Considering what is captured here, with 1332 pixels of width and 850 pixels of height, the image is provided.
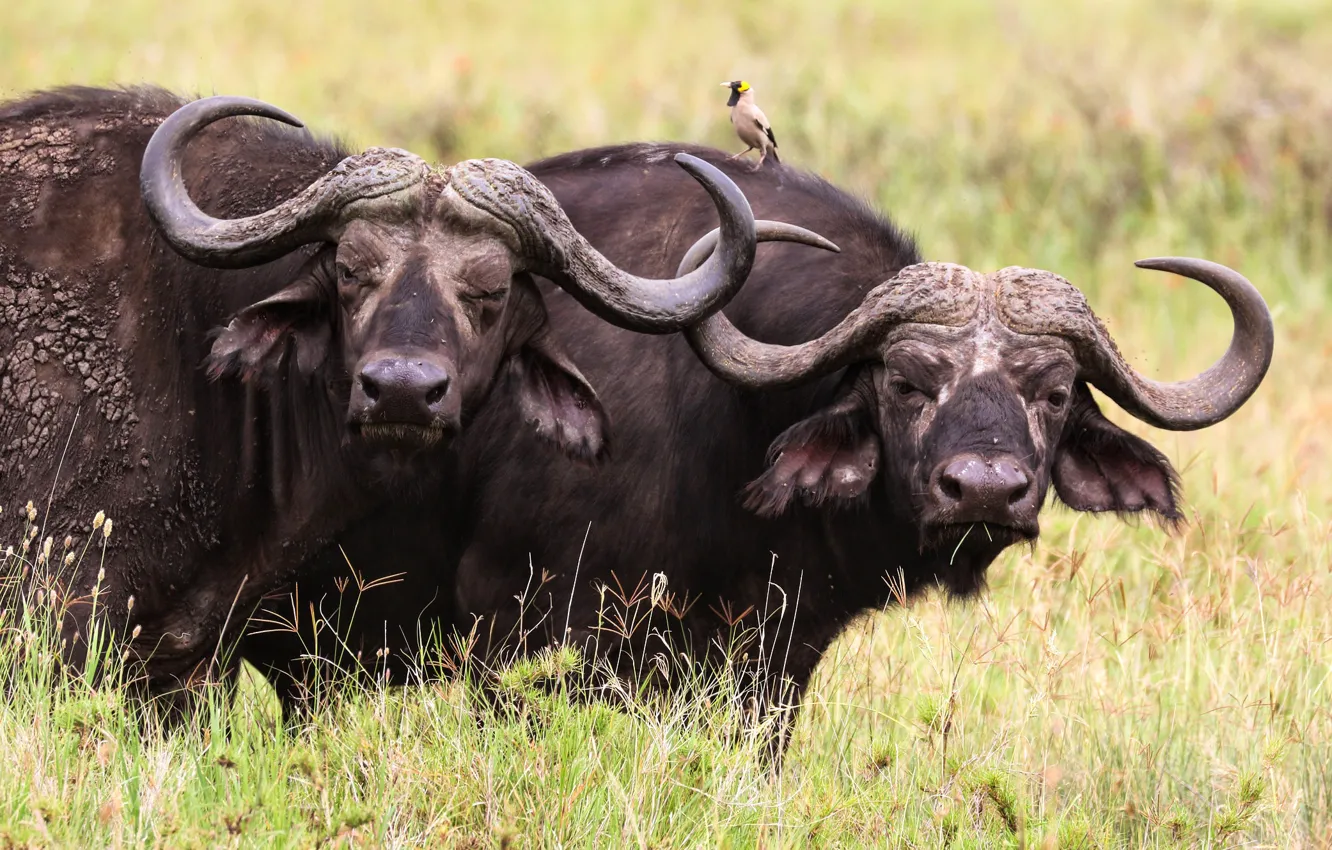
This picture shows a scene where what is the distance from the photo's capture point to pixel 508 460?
18.2 feet

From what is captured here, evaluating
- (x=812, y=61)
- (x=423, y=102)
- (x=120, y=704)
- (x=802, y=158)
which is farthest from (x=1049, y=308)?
(x=812, y=61)

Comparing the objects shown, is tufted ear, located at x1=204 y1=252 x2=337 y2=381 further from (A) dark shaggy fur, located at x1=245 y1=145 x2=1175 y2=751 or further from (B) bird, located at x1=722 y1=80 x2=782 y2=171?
(B) bird, located at x1=722 y1=80 x2=782 y2=171

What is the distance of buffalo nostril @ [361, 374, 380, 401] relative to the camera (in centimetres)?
457

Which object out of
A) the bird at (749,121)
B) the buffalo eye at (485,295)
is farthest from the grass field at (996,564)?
the bird at (749,121)

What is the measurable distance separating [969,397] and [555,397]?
1221 millimetres

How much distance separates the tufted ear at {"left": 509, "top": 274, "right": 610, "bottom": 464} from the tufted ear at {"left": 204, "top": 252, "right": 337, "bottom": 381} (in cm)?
56

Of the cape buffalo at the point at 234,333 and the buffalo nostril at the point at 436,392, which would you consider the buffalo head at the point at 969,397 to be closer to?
the cape buffalo at the point at 234,333

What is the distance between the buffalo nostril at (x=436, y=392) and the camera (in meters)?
4.58

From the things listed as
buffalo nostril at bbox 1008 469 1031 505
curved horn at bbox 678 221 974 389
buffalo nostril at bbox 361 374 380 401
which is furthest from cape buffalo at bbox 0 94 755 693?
buffalo nostril at bbox 1008 469 1031 505

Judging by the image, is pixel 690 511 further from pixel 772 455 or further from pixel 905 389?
pixel 905 389

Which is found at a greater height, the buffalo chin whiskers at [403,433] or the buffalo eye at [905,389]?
the buffalo eye at [905,389]

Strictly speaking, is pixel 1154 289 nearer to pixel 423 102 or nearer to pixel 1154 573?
pixel 1154 573

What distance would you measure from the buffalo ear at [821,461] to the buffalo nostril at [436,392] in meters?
1.07

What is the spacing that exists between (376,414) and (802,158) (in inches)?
303
